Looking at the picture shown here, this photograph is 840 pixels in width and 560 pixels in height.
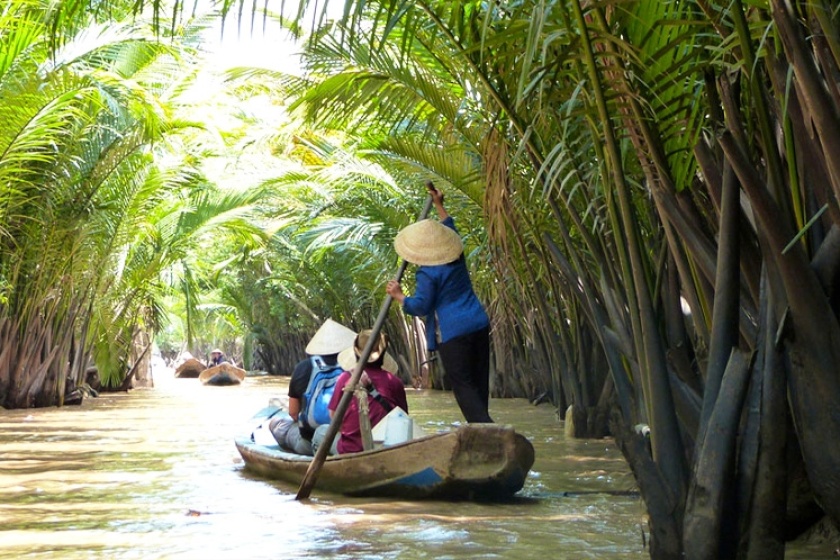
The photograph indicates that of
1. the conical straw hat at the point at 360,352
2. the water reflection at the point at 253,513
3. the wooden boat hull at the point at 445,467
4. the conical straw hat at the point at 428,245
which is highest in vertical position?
the conical straw hat at the point at 428,245

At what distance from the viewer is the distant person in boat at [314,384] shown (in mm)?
7461

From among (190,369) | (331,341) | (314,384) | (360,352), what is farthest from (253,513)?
(190,369)

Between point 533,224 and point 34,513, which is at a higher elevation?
point 533,224

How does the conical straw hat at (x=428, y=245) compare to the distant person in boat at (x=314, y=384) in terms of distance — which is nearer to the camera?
the conical straw hat at (x=428, y=245)

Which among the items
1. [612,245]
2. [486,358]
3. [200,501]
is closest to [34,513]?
[200,501]

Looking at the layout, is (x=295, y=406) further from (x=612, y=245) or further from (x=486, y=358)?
(x=612, y=245)

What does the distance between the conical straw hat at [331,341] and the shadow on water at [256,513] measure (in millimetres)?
981

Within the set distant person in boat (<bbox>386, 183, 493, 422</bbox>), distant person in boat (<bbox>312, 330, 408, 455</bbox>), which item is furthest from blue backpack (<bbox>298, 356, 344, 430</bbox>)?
distant person in boat (<bbox>386, 183, 493, 422</bbox>)

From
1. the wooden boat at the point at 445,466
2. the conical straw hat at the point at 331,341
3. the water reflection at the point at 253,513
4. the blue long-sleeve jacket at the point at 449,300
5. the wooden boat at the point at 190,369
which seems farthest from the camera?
the wooden boat at the point at 190,369

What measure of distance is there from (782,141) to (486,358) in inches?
127

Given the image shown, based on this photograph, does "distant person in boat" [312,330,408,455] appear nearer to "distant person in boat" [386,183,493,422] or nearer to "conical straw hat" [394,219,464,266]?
"distant person in boat" [386,183,493,422]

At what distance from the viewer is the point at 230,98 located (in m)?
18.9

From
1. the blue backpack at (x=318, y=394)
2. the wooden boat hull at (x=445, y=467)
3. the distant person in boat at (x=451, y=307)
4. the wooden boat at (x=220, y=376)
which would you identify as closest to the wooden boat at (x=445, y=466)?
the wooden boat hull at (x=445, y=467)

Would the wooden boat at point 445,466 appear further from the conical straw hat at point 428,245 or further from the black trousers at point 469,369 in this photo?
the conical straw hat at point 428,245
